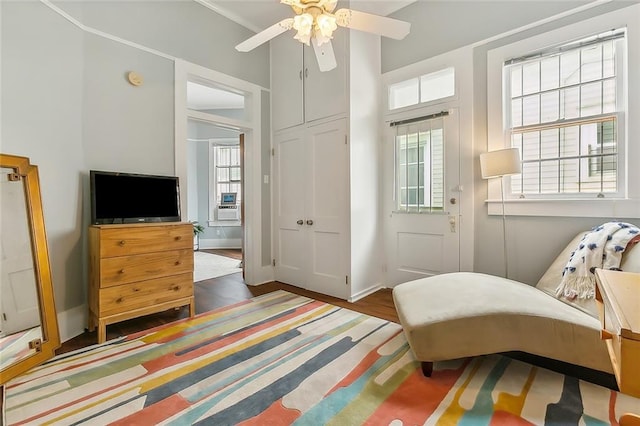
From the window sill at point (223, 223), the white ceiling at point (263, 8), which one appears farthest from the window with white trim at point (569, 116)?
the window sill at point (223, 223)

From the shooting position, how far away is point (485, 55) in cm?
273

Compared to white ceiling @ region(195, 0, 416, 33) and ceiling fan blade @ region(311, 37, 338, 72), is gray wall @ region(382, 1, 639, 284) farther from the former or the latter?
ceiling fan blade @ region(311, 37, 338, 72)

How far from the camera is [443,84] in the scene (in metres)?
3.06

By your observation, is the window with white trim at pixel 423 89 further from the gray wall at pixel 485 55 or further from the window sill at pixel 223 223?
the window sill at pixel 223 223

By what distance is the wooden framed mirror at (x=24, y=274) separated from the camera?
1786 mm

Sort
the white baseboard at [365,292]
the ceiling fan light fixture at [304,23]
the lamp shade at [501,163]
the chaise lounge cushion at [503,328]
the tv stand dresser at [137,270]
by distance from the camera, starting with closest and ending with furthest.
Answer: the chaise lounge cushion at [503,328]
the ceiling fan light fixture at [304,23]
the tv stand dresser at [137,270]
the lamp shade at [501,163]
the white baseboard at [365,292]

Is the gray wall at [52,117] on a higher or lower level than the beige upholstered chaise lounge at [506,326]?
higher

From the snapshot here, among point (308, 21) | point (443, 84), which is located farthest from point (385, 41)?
point (308, 21)

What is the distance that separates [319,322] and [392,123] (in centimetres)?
236

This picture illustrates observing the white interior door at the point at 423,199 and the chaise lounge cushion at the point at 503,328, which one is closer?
the chaise lounge cushion at the point at 503,328

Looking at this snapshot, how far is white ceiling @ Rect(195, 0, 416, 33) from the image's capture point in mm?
3135

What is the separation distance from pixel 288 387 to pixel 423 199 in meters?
2.36

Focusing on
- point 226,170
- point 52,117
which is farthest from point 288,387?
point 226,170

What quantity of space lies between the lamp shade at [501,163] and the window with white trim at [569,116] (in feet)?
1.34
